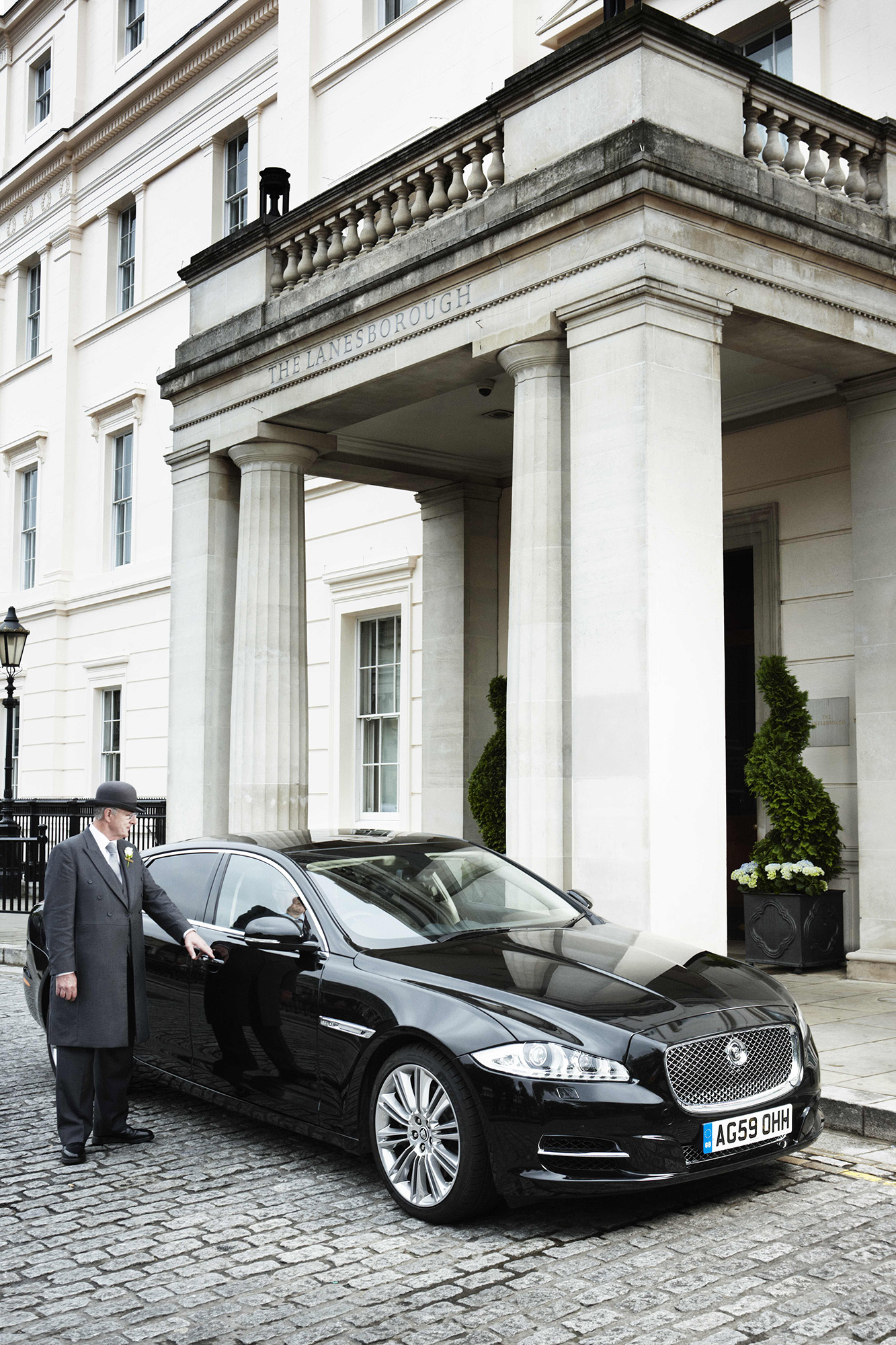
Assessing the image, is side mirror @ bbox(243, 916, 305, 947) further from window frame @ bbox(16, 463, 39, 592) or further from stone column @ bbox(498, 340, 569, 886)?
window frame @ bbox(16, 463, 39, 592)

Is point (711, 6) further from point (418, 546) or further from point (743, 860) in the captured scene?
point (743, 860)

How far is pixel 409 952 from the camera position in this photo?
19.7ft

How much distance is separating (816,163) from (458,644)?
7212 millimetres

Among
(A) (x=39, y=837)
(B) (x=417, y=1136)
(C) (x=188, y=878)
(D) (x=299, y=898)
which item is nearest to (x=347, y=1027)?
(B) (x=417, y=1136)

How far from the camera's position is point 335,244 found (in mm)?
12141

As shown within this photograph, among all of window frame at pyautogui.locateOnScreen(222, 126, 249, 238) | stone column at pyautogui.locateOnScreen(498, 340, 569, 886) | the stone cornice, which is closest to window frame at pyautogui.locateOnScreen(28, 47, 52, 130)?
the stone cornice

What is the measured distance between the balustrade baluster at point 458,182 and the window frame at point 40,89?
68.7 ft

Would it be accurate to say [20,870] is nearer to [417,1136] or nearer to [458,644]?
[458,644]

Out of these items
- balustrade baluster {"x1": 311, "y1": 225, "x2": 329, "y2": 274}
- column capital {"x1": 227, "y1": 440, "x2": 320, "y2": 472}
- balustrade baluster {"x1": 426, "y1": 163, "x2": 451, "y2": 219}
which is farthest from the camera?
column capital {"x1": 227, "y1": 440, "x2": 320, "y2": 472}

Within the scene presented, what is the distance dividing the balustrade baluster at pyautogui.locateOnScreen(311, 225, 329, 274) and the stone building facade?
0.07 m

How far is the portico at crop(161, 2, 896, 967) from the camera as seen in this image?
29.7 ft

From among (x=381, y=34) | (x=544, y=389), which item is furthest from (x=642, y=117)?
(x=381, y=34)

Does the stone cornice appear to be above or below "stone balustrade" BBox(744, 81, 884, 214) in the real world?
above

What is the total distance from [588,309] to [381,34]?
1096cm
